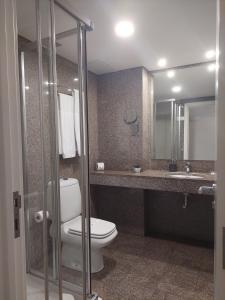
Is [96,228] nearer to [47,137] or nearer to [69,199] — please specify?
[69,199]

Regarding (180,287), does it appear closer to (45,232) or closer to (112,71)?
(45,232)

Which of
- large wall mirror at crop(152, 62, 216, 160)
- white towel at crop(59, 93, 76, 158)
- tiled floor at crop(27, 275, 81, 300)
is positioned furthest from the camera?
large wall mirror at crop(152, 62, 216, 160)

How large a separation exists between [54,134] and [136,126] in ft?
5.22

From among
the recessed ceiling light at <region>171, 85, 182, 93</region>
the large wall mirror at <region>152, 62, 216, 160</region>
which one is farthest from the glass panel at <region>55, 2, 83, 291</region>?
the recessed ceiling light at <region>171, 85, 182, 93</region>

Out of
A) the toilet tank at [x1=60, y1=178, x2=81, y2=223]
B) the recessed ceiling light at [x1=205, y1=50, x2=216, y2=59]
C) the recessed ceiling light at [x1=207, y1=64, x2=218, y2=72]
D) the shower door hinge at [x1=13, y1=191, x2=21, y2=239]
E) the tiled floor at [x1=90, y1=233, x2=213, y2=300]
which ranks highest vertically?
the recessed ceiling light at [x1=205, y1=50, x2=216, y2=59]

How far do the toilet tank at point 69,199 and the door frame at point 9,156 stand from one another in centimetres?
131

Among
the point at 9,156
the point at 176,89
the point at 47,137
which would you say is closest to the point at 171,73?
the point at 176,89

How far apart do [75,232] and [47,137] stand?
0.93 m

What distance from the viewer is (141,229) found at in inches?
111

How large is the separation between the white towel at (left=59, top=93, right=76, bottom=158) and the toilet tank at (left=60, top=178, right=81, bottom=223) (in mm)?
304

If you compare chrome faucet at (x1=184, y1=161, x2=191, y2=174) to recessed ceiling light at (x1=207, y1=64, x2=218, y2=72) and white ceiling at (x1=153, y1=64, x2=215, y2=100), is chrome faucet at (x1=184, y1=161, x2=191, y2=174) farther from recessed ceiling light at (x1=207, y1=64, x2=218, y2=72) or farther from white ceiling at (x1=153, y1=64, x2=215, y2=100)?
recessed ceiling light at (x1=207, y1=64, x2=218, y2=72)

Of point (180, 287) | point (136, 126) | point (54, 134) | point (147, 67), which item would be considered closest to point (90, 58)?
point (147, 67)

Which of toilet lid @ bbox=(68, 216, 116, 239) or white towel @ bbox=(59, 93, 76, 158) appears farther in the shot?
white towel @ bbox=(59, 93, 76, 158)

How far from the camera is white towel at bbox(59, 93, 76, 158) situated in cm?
212
